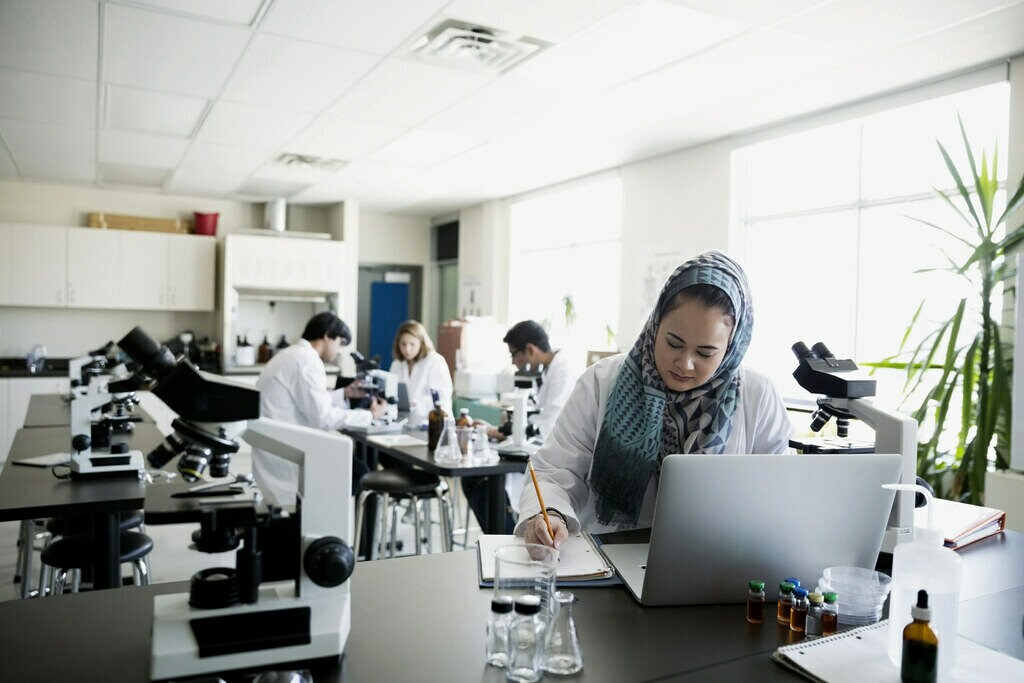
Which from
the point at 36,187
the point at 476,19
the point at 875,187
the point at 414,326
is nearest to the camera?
the point at 476,19

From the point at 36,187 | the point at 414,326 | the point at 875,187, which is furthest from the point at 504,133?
the point at 36,187

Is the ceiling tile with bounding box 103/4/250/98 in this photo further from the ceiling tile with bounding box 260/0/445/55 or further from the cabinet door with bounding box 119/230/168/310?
the cabinet door with bounding box 119/230/168/310

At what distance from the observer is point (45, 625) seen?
3.65ft

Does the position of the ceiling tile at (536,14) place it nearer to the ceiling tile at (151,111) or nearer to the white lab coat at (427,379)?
the ceiling tile at (151,111)

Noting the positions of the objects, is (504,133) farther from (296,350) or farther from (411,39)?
(296,350)

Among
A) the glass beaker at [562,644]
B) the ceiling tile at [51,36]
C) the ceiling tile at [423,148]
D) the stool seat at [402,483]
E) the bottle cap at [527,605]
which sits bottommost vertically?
the stool seat at [402,483]

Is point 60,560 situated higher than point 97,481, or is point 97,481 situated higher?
point 97,481

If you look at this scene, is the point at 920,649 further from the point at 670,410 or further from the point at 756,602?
the point at 670,410

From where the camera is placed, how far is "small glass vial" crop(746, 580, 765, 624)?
119 centimetres

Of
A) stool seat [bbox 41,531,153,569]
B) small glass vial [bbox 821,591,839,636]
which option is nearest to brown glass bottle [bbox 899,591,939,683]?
small glass vial [bbox 821,591,839,636]

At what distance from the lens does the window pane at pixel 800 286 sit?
453 centimetres

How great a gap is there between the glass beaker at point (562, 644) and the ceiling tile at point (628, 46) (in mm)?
2634

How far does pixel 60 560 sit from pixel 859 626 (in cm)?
248

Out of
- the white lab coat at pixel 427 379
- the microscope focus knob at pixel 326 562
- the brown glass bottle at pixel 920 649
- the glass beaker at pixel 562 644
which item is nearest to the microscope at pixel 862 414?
the brown glass bottle at pixel 920 649
